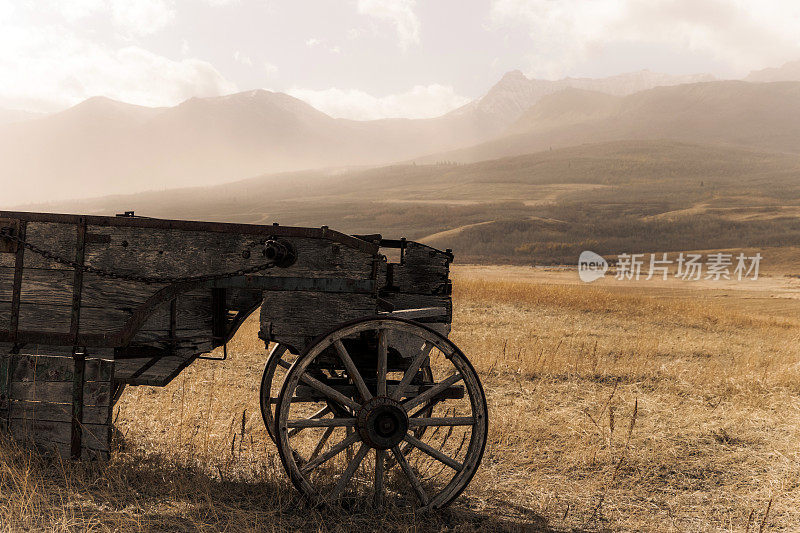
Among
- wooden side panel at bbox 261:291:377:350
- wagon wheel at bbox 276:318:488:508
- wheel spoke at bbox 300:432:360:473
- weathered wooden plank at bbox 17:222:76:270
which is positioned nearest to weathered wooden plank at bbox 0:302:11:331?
weathered wooden plank at bbox 17:222:76:270

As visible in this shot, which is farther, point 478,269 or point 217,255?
point 478,269

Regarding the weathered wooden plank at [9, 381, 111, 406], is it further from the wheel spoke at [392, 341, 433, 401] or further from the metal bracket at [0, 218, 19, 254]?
the wheel spoke at [392, 341, 433, 401]

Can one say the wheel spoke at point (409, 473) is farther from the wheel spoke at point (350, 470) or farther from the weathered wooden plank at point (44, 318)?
the weathered wooden plank at point (44, 318)

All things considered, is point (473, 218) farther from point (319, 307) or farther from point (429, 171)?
point (319, 307)

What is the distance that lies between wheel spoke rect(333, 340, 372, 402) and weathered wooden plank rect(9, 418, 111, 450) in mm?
1771

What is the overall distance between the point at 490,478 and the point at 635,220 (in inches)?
2662

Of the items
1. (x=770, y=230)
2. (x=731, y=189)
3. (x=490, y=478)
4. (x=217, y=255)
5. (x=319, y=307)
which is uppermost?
(x=731, y=189)

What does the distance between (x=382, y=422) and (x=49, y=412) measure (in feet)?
7.75

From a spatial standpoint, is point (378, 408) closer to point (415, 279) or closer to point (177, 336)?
point (415, 279)

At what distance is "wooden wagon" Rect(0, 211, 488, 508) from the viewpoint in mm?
3750

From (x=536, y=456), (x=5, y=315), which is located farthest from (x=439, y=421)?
(x=5, y=315)

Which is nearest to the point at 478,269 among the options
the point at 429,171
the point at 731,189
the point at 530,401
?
the point at 530,401

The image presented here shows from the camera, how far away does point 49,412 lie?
4.02 m

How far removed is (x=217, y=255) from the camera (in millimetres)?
3898
